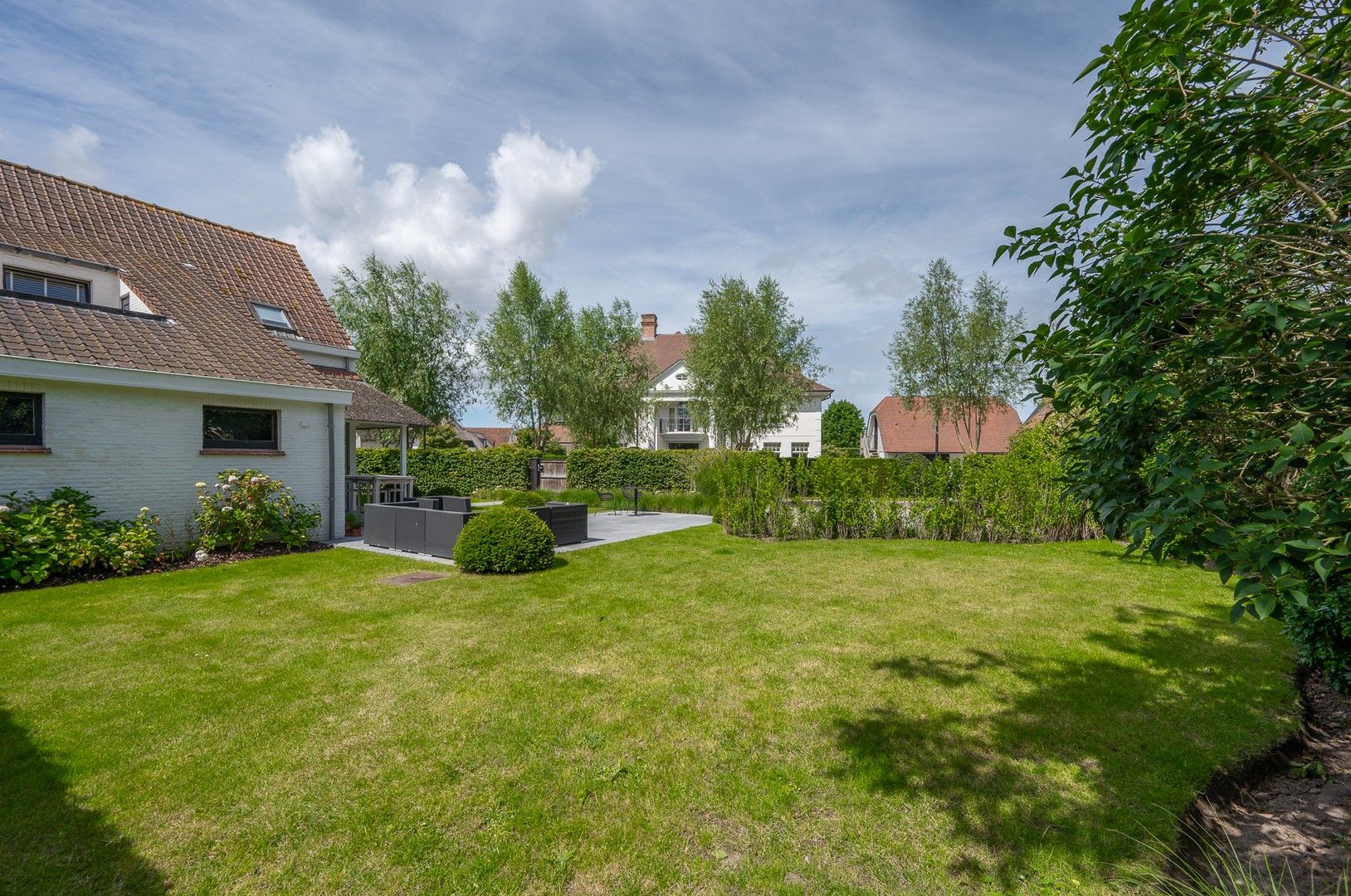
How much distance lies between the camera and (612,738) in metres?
3.72

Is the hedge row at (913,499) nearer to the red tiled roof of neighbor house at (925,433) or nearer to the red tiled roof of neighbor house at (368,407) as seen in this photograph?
the red tiled roof of neighbor house at (368,407)

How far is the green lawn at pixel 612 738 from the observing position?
8.57 feet

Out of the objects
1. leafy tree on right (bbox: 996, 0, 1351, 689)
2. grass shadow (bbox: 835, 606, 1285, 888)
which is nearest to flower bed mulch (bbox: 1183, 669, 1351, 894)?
grass shadow (bbox: 835, 606, 1285, 888)

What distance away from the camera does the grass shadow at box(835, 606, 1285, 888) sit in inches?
109

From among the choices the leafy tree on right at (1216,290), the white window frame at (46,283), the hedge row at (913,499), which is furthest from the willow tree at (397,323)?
the leafy tree on right at (1216,290)

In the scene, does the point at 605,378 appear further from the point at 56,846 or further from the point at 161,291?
the point at 56,846

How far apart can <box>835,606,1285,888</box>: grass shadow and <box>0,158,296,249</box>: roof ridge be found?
1858 centimetres

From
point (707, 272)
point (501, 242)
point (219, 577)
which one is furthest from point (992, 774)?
point (501, 242)

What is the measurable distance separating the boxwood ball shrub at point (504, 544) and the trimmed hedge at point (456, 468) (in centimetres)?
1513

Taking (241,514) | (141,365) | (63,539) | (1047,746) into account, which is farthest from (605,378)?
(1047,746)

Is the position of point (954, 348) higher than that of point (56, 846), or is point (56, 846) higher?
point (954, 348)

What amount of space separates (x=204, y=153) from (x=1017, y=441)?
17892 millimetres

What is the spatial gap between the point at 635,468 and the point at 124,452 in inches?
627

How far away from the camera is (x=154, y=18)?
7.46 metres
